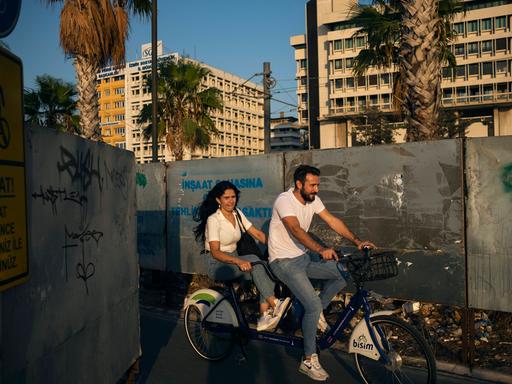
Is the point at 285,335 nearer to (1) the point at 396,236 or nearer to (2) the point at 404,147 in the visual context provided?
(1) the point at 396,236

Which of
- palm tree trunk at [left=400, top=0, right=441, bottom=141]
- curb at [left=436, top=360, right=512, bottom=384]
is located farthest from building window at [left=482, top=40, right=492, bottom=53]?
curb at [left=436, top=360, right=512, bottom=384]

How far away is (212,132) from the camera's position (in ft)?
93.8

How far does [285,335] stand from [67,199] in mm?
2613

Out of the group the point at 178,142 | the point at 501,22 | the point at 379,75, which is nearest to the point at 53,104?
the point at 178,142

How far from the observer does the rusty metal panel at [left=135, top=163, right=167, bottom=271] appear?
8664 mm

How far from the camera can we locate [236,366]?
551 cm

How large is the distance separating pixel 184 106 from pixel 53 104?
6679mm

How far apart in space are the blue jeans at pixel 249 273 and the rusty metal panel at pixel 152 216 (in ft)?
10.8

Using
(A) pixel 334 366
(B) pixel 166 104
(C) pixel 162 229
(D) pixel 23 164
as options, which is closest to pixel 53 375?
(D) pixel 23 164

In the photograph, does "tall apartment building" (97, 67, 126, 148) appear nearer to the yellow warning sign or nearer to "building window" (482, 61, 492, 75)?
"building window" (482, 61, 492, 75)

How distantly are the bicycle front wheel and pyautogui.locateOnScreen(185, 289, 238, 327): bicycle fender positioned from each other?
1.50 m

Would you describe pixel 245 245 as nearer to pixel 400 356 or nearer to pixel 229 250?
pixel 229 250

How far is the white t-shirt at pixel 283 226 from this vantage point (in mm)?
4965

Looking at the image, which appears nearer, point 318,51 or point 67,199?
point 67,199
